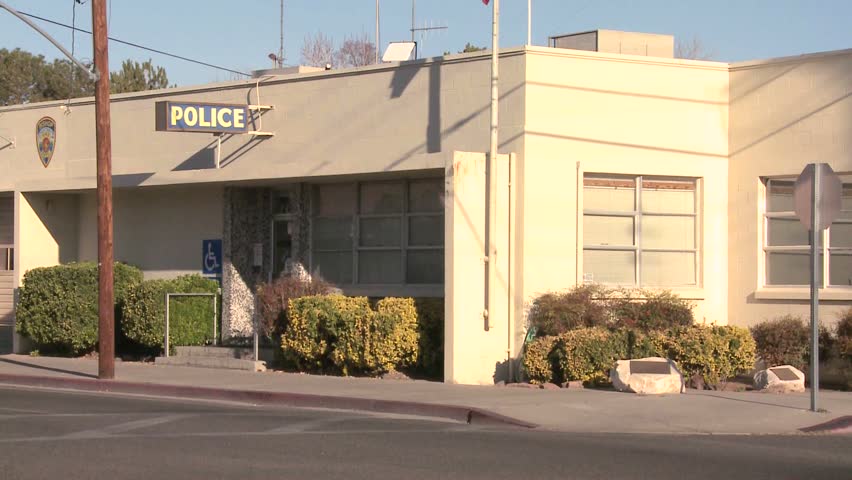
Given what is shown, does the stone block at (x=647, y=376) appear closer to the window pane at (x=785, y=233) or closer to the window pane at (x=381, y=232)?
the window pane at (x=785, y=233)

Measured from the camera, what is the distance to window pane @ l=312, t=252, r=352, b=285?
20781mm

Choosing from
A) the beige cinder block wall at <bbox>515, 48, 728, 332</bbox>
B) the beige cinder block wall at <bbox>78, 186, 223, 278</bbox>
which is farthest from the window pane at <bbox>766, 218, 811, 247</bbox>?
the beige cinder block wall at <bbox>78, 186, 223, 278</bbox>

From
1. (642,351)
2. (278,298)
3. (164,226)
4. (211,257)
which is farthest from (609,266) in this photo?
(164,226)

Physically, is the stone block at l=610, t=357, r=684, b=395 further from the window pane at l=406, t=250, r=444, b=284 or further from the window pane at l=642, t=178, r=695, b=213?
the window pane at l=406, t=250, r=444, b=284

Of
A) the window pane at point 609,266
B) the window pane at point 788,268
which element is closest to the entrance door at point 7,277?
the window pane at point 609,266

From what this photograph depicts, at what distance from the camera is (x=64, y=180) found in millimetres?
23016

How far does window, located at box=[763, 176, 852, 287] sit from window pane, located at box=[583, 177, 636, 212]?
2.37 meters

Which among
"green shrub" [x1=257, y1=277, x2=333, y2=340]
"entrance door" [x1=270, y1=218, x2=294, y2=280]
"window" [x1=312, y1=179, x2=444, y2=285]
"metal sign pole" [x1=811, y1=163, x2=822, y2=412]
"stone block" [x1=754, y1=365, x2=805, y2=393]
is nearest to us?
"metal sign pole" [x1=811, y1=163, x2=822, y2=412]

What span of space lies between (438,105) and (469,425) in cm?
699

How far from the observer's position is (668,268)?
18.8 metres

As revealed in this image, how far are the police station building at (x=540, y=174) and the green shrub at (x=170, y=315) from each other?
0.46 metres

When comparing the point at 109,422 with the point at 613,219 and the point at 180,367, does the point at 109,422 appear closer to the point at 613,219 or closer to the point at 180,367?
the point at 180,367

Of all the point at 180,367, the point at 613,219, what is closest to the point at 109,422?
the point at 180,367

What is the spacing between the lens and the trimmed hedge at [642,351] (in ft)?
54.5
